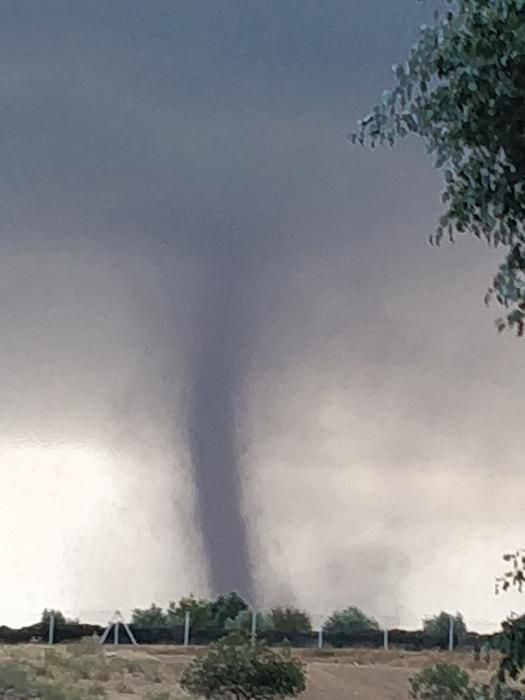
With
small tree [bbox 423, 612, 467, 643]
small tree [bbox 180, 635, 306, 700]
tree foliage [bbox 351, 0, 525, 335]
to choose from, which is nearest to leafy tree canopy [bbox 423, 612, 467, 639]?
small tree [bbox 423, 612, 467, 643]

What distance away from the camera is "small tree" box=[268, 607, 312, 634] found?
244 ft

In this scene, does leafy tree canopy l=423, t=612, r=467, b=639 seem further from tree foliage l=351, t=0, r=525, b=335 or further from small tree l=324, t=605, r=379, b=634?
→ tree foliage l=351, t=0, r=525, b=335

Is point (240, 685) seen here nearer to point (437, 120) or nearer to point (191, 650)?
point (191, 650)

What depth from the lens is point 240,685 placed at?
146ft

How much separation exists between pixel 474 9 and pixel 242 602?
237 ft

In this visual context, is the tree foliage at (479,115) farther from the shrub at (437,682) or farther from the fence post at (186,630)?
the fence post at (186,630)

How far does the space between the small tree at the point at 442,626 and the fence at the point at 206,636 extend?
0.10m

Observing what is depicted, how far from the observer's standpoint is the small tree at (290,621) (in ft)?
244

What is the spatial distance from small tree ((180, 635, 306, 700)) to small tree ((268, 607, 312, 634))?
26.9 metres

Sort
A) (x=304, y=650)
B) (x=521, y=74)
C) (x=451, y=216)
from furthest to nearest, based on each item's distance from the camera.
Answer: (x=304, y=650), (x=451, y=216), (x=521, y=74)

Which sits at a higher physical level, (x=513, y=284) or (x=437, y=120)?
(x=437, y=120)

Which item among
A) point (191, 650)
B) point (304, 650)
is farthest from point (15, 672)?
point (304, 650)

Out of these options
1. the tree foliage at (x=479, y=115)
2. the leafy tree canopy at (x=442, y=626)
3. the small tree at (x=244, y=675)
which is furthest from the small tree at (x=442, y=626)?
the tree foliage at (x=479, y=115)

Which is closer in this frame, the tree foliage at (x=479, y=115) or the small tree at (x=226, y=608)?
the tree foliage at (x=479, y=115)
